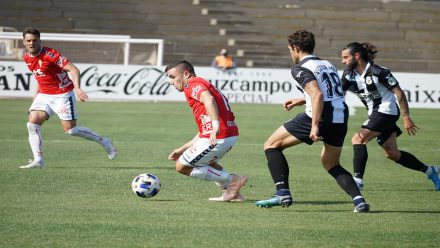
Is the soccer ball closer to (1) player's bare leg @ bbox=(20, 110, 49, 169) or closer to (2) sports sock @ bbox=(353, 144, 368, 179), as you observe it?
(2) sports sock @ bbox=(353, 144, 368, 179)

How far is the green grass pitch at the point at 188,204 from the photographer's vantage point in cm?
738

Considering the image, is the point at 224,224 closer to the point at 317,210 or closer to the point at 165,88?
the point at 317,210

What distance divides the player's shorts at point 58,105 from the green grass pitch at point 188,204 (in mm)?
784

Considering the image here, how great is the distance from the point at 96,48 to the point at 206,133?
2023 cm

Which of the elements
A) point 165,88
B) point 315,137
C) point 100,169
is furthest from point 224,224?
point 165,88

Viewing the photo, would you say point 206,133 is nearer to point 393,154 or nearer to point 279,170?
point 279,170

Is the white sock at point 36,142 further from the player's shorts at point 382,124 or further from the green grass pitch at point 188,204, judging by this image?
the player's shorts at point 382,124

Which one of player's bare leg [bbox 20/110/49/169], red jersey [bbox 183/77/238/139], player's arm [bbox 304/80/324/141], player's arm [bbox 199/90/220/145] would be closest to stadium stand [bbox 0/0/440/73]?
player's bare leg [bbox 20/110/49/169]

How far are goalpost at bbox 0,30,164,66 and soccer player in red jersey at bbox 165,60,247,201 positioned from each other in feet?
64.2

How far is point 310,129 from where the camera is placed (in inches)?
345

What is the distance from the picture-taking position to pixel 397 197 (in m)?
10.3

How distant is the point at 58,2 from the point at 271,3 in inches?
386

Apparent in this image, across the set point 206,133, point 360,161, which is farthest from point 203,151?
point 360,161

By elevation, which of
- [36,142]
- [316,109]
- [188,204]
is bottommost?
[36,142]
